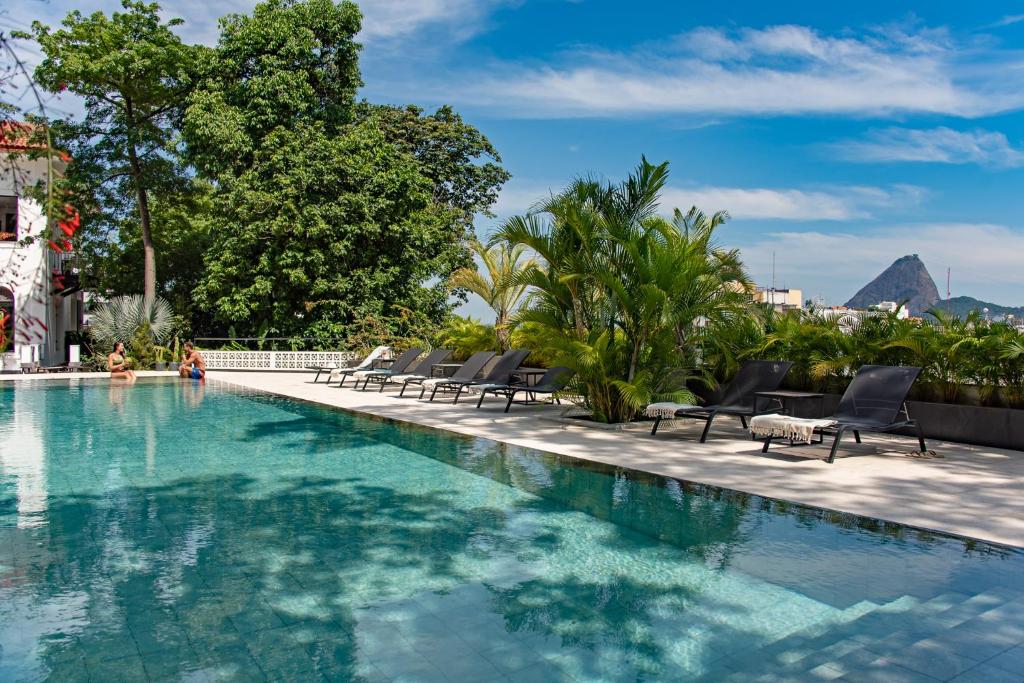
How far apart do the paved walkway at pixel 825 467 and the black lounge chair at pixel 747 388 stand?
0.35 metres

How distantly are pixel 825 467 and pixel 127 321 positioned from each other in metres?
24.2

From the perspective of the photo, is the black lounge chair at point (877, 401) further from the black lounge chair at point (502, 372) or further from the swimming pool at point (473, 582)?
the black lounge chair at point (502, 372)

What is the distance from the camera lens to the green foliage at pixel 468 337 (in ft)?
60.4

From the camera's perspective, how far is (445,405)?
543 inches

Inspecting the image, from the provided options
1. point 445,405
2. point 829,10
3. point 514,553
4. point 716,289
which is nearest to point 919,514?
point 514,553

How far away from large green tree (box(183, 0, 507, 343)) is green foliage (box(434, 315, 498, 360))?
232 inches

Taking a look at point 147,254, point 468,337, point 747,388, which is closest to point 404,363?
point 468,337

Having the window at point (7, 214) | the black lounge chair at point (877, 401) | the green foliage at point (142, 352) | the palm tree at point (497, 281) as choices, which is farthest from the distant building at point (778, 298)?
the window at point (7, 214)

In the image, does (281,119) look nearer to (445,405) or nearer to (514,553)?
(445,405)

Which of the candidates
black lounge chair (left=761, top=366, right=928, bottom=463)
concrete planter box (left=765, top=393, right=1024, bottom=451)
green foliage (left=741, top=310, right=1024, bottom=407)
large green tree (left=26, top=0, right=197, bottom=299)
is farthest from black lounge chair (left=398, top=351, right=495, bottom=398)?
large green tree (left=26, top=0, right=197, bottom=299)

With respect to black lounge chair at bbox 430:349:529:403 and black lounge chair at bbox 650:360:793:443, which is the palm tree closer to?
black lounge chair at bbox 430:349:529:403

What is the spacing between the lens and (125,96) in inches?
1111

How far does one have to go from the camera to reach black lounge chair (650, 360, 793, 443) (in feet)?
30.3

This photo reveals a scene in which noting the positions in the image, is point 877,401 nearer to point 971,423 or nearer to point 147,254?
point 971,423
